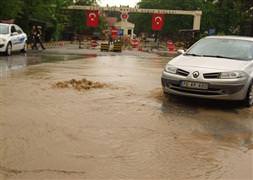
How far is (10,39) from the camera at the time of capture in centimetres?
2066


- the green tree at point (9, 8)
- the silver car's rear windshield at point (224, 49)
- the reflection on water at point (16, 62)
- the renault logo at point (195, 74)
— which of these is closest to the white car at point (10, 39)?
the reflection on water at point (16, 62)

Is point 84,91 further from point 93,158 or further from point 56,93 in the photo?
point 93,158

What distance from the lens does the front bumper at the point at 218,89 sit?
8422mm

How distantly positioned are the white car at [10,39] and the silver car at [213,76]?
12281 millimetres

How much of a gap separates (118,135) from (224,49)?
4488 mm

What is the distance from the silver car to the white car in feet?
40.3

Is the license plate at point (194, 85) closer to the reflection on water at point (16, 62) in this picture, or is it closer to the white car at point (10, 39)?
the reflection on water at point (16, 62)

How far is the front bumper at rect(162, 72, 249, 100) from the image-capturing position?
842 cm

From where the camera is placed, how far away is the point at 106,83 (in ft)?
37.5

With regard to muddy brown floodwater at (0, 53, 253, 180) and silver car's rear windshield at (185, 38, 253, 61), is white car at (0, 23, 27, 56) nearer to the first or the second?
muddy brown floodwater at (0, 53, 253, 180)

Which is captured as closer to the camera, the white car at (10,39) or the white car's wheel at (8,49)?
the white car at (10,39)

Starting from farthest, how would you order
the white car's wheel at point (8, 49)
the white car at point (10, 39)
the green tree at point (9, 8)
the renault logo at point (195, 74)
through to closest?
A: 1. the green tree at point (9, 8)
2. the white car's wheel at point (8, 49)
3. the white car at point (10, 39)
4. the renault logo at point (195, 74)

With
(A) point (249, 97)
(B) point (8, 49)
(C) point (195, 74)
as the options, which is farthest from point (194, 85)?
(B) point (8, 49)

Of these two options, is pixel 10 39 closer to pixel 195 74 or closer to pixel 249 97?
pixel 195 74
